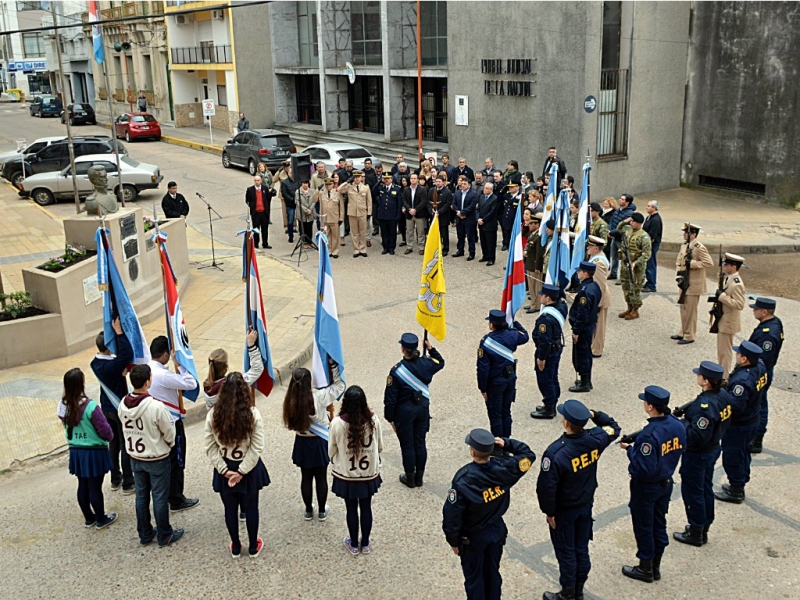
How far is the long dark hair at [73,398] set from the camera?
6883mm

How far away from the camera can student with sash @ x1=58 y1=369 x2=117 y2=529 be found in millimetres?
6918

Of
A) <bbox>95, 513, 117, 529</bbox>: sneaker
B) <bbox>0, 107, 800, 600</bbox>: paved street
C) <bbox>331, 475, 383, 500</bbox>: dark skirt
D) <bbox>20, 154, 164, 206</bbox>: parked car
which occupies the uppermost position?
<bbox>20, 154, 164, 206</bbox>: parked car

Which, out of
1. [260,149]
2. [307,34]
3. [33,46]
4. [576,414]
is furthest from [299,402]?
[33,46]

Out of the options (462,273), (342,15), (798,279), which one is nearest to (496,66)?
(462,273)

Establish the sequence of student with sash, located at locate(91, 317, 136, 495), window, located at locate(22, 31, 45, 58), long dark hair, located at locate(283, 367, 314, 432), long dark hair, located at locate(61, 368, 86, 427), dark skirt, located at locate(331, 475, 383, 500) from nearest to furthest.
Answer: dark skirt, located at locate(331, 475, 383, 500) → long dark hair, located at locate(283, 367, 314, 432) → long dark hair, located at locate(61, 368, 86, 427) → student with sash, located at locate(91, 317, 136, 495) → window, located at locate(22, 31, 45, 58)

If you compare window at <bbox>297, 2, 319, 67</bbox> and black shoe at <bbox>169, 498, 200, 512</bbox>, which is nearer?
black shoe at <bbox>169, 498, 200, 512</bbox>

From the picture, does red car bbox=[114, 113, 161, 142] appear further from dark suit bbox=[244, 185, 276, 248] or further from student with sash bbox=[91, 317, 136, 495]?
student with sash bbox=[91, 317, 136, 495]

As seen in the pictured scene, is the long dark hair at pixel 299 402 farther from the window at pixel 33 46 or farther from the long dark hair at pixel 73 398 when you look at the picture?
the window at pixel 33 46

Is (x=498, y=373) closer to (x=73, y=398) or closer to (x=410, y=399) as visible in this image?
→ (x=410, y=399)

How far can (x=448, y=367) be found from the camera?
1127 centimetres

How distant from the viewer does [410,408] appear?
25.0 ft

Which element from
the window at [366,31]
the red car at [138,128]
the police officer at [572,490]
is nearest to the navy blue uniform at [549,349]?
the police officer at [572,490]

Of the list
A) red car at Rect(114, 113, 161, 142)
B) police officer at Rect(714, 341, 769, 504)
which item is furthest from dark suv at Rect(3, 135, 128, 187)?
police officer at Rect(714, 341, 769, 504)

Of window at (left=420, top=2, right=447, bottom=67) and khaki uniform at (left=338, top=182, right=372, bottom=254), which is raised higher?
window at (left=420, top=2, right=447, bottom=67)
